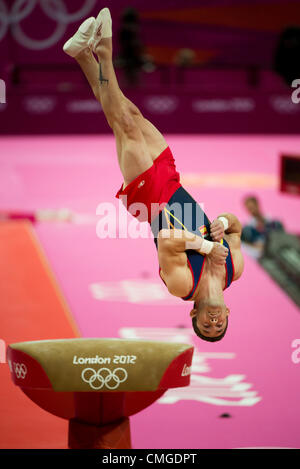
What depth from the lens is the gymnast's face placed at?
155 inches

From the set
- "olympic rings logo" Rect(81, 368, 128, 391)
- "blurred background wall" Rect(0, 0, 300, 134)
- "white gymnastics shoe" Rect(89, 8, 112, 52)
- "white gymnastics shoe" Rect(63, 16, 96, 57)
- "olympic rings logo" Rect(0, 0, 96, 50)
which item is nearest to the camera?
"olympic rings logo" Rect(81, 368, 128, 391)

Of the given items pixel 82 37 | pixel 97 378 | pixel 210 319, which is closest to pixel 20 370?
pixel 97 378

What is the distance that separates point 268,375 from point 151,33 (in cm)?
1196

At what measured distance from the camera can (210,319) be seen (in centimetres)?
394

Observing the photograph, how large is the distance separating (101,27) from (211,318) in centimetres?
178

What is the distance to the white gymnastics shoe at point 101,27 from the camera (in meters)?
3.68

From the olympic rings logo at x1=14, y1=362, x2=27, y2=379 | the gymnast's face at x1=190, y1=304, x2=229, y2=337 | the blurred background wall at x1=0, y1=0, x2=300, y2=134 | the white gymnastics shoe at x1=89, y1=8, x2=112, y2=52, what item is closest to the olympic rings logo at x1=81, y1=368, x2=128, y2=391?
the olympic rings logo at x1=14, y1=362, x2=27, y2=379

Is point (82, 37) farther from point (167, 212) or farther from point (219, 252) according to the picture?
point (219, 252)

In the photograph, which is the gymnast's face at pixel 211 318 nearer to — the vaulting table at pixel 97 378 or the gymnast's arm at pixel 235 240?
the gymnast's arm at pixel 235 240

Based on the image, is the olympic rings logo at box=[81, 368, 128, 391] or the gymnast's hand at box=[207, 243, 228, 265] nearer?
the olympic rings logo at box=[81, 368, 128, 391]

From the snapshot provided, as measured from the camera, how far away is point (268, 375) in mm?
5016

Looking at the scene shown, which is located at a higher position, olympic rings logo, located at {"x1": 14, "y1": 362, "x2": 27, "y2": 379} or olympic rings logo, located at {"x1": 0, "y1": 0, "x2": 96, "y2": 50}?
olympic rings logo, located at {"x1": 0, "y1": 0, "x2": 96, "y2": 50}

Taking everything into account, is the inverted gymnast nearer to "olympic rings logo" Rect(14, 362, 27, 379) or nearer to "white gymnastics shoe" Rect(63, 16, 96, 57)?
"white gymnastics shoe" Rect(63, 16, 96, 57)

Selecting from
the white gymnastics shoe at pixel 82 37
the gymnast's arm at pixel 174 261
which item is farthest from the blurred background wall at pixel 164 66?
the gymnast's arm at pixel 174 261
